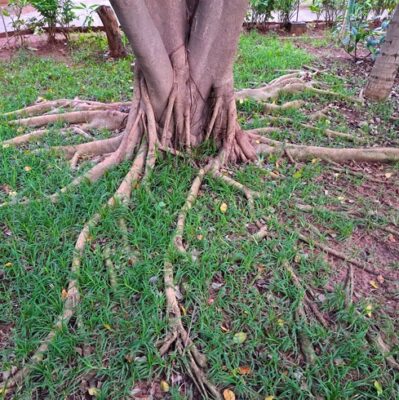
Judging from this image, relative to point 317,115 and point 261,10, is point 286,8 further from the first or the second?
point 317,115

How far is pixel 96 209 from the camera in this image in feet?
9.51

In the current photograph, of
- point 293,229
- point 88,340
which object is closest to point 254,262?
point 293,229

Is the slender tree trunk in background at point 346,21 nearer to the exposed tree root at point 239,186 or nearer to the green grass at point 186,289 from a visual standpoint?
the green grass at point 186,289

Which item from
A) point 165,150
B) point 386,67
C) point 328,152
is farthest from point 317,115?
point 165,150

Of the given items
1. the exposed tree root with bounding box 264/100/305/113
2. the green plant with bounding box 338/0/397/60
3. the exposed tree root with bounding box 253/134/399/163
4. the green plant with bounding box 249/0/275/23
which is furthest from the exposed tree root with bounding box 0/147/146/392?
the green plant with bounding box 249/0/275/23

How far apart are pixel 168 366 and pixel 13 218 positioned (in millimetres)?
1578

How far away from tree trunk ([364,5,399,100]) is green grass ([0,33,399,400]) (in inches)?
83.7

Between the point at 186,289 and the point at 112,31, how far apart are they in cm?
533

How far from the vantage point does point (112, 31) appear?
6.36 metres

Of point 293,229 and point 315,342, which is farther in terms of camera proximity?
point 293,229

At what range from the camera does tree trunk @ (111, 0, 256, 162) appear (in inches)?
116

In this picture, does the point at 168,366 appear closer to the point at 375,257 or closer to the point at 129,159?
the point at 375,257

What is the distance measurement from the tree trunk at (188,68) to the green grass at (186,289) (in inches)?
11.9

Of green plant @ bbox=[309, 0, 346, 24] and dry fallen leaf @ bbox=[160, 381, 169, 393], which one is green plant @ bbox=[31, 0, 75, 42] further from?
dry fallen leaf @ bbox=[160, 381, 169, 393]
